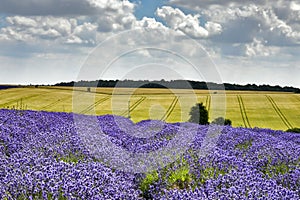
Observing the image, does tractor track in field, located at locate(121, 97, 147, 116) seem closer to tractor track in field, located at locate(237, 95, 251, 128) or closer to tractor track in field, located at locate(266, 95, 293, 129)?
tractor track in field, located at locate(237, 95, 251, 128)

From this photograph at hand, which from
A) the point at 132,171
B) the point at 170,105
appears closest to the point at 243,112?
the point at 170,105

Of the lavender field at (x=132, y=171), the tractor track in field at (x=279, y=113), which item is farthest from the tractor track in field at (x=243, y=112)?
the lavender field at (x=132, y=171)

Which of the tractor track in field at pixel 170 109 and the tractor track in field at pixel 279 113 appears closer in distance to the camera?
the tractor track in field at pixel 170 109

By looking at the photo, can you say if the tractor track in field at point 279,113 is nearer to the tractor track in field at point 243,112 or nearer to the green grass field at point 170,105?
the green grass field at point 170,105

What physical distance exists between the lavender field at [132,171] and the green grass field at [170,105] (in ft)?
108

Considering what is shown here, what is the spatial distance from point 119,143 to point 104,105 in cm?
3965

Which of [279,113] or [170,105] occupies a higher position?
[170,105]

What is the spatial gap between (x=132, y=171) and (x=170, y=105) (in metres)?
44.8

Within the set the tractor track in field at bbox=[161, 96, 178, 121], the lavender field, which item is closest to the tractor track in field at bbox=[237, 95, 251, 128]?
the tractor track in field at bbox=[161, 96, 178, 121]

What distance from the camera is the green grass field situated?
43188mm

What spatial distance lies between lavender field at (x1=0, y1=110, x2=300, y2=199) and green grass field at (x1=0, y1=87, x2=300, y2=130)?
108 feet

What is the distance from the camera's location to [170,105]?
5059 cm

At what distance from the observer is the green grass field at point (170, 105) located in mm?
43188

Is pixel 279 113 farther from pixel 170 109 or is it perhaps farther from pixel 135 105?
pixel 135 105
